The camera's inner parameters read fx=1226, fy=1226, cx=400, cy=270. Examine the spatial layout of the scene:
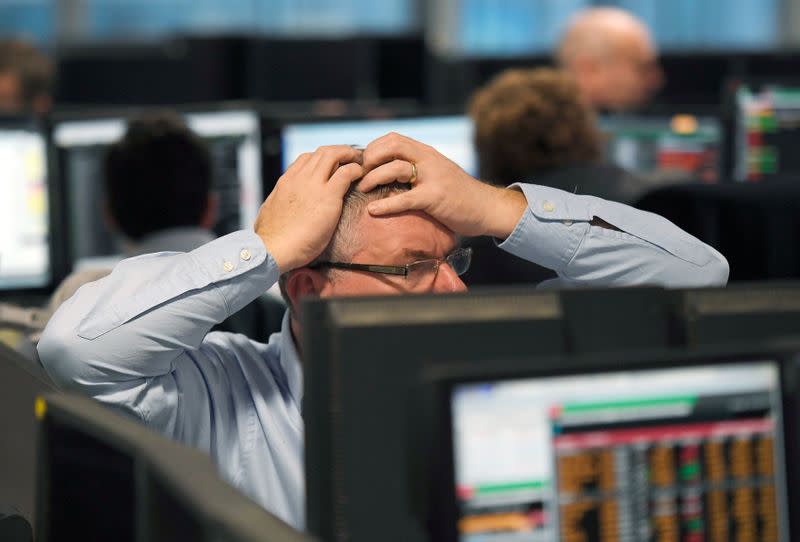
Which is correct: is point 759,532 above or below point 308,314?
below

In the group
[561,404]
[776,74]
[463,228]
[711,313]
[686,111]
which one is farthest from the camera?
[776,74]

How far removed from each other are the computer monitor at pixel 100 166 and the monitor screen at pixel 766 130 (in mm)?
1441

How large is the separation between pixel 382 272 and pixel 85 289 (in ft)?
1.10

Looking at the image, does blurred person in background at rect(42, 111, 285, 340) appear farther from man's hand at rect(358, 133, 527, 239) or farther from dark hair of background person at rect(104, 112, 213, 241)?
man's hand at rect(358, 133, 527, 239)

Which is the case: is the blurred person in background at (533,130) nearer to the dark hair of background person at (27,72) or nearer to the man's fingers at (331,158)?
the man's fingers at (331,158)

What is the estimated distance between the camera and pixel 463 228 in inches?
54.0

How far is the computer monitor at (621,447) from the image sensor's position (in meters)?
0.83

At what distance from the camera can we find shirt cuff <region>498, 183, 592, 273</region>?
4.54 feet

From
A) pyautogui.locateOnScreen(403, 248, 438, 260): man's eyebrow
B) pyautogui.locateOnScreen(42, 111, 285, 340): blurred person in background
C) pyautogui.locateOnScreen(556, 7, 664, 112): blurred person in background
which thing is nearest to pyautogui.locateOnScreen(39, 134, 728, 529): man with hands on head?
Answer: pyautogui.locateOnScreen(403, 248, 438, 260): man's eyebrow

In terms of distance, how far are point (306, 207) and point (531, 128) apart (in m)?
1.54

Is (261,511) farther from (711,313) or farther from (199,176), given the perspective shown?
(199,176)

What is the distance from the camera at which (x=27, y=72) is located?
4.08 meters

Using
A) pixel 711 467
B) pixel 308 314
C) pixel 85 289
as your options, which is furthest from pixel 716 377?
pixel 85 289

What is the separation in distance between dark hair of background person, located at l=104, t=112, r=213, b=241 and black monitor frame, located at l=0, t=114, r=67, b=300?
472 mm
